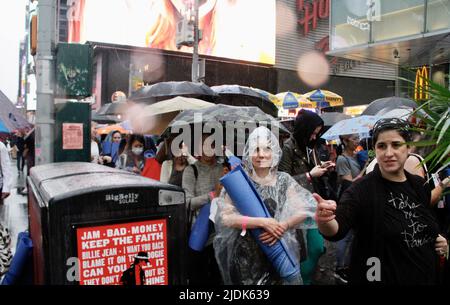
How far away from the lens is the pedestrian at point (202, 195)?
4355 millimetres

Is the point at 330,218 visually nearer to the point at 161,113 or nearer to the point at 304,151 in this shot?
the point at 304,151

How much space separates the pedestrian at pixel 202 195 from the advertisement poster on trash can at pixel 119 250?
47.5 inches

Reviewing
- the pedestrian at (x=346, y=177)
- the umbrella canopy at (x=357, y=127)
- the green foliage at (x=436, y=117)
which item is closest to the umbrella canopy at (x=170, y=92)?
the umbrella canopy at (x=357, y=127)

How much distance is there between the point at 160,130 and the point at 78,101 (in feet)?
6.96

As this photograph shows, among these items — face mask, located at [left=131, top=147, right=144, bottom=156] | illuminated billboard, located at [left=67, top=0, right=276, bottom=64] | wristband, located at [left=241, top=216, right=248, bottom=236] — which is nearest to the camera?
wristband, located at [left=241, top=216, right=248, bottom=236]

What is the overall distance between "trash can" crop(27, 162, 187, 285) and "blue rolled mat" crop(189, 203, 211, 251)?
108 cm

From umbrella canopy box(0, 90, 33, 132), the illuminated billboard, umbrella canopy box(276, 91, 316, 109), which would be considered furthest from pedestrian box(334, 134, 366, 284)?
the illuminated billboard

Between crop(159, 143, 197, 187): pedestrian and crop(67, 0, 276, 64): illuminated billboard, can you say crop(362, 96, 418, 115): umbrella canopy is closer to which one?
crop(159, 143, 197, 187): pedestrian

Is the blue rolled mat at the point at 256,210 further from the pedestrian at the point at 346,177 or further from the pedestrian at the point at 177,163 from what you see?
the pedestrian at the point at 177,163

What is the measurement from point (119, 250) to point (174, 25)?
29732 millimetres

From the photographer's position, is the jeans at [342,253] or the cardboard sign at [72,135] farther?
the cardboard sign at [72,135]

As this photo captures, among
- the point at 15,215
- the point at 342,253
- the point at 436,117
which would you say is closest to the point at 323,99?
the point at 15,215

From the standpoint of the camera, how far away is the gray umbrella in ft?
18.1

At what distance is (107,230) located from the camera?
293 centimetres
